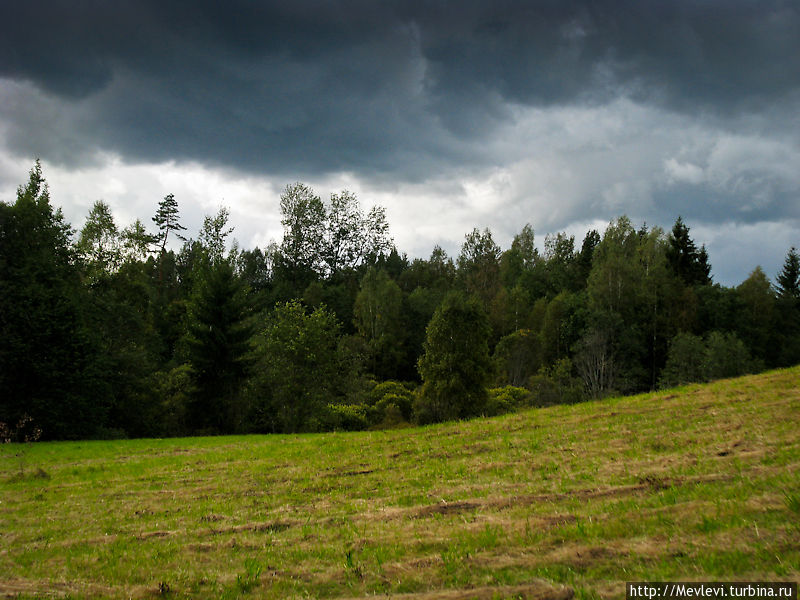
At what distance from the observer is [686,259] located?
85.2 m

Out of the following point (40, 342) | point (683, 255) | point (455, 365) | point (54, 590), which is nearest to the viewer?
point (54, 590)

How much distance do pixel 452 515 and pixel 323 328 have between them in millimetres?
39145

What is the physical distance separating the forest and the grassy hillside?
76.0 ft

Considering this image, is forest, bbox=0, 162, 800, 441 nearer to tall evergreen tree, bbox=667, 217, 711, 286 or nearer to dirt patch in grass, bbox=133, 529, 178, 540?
tall evergreen tree, bbox=667, 217, 711, 286

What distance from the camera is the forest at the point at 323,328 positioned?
1529 inches

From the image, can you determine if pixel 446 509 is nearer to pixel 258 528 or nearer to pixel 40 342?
pixel 258 528

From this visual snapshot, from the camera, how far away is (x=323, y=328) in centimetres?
4741

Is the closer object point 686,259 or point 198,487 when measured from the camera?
point 198,487

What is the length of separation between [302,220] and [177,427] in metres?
47.2

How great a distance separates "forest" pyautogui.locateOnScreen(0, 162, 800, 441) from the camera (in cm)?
3884

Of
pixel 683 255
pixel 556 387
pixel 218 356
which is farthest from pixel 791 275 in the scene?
pixel 218 356

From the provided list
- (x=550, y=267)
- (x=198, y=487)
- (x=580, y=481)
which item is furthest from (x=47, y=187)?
(x=550, y=267)

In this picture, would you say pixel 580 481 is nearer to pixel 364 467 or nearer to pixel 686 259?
pixel 364 467

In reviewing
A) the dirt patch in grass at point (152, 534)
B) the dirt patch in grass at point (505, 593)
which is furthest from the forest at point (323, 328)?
the dirt patch in grass at point (505, 593)
